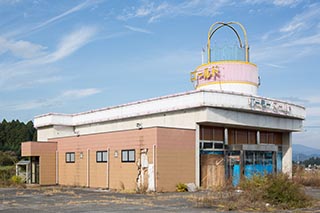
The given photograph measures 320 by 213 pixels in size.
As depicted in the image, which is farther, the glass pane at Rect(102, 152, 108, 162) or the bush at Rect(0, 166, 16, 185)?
the bush at Rect(0, 166, 16, 185)

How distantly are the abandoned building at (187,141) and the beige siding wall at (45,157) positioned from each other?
0.25 ft

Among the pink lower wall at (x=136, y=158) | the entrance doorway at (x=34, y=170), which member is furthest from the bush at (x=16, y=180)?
the pink lower wall at (x=136, y=158)

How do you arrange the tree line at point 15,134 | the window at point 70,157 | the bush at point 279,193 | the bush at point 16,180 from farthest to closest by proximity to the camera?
the tree line at point 15,134, the window at point 70,157, the bush at point 16,180, the bush at point 279,193

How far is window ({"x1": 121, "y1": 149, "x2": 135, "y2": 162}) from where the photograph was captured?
26.9 m

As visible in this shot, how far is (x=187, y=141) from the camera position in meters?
26.6

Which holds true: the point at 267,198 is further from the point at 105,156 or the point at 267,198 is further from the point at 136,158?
the point at 105,156

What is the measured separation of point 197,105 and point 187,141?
7.28 ft

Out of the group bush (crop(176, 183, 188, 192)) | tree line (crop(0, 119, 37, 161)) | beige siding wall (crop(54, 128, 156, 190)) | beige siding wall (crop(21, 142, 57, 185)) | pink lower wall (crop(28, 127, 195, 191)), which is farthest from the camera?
tree line (crop(0, 119, 37, 161))

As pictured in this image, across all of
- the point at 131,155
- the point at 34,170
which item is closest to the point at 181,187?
the point at 131,155

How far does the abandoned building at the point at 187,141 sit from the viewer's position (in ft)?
85.5

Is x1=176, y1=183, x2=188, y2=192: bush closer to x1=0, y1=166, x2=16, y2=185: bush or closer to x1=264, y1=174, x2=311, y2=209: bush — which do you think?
x1=264, y1=174, x2=311, y2=209: bush

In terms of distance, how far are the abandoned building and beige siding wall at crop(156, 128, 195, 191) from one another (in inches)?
2.2

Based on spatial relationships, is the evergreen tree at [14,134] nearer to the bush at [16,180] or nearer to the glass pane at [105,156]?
the bush at [16,180]

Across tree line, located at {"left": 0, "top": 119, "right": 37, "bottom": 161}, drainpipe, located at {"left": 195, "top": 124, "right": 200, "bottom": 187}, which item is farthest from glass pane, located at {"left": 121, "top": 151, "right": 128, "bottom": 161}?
tree line, located at {"left": 0, "top": 119, "right": 37, "bottom": 161}
